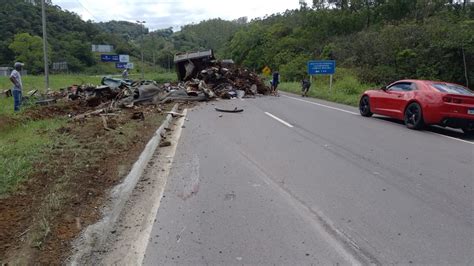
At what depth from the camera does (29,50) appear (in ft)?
238

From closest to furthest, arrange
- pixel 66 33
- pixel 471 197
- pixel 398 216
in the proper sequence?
pixel 398 216 < pixel 471 197 < pixel 66 33

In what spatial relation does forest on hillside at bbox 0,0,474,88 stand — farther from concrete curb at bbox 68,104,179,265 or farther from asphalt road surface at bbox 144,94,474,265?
concrete curb at bbox 68,104,179,265

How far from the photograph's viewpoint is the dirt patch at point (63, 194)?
4.01 meters

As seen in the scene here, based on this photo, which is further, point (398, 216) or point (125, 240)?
point (398, 216)

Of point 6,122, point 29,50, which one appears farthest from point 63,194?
point 29,50

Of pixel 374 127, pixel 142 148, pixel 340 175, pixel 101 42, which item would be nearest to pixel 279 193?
pixel 340 175

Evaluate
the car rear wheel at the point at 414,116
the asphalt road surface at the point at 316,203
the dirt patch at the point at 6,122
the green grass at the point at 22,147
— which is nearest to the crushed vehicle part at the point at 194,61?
the green grass at the point at 22,147

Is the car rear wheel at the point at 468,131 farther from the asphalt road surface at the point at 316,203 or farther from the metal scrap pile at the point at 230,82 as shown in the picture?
the metal scrap pile at the point at 230,82

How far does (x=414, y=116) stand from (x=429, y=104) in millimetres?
739

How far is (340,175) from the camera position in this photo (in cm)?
690

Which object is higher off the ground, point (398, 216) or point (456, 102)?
point (456, 102)

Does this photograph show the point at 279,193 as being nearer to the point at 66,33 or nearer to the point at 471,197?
the point at 471,197

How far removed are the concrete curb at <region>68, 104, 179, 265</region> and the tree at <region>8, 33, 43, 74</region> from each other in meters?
67.7

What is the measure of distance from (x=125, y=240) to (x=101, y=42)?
303ft
